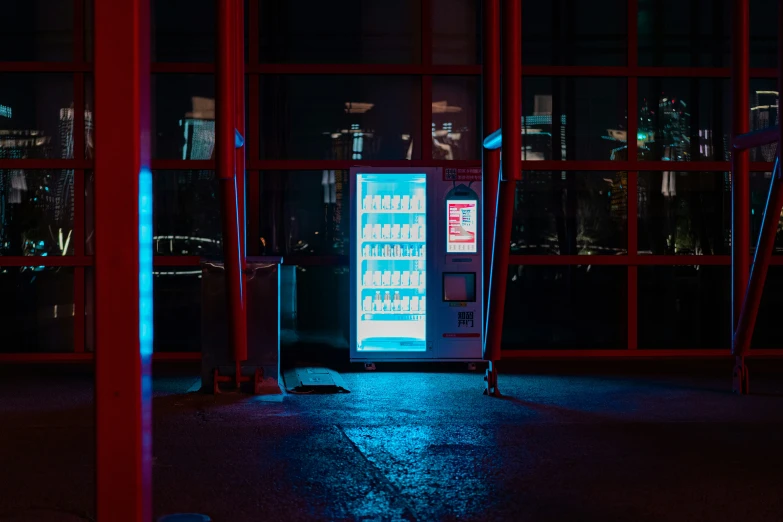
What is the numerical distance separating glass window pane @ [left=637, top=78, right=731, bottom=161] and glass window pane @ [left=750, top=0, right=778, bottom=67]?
606 millimetres

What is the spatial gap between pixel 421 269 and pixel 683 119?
4010 mm

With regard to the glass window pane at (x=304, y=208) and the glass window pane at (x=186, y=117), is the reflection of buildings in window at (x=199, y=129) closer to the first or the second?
the glass window pane at (x=186, y=117)

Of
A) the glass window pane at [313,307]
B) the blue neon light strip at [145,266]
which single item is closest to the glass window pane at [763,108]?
the glass window pane at [313,307]

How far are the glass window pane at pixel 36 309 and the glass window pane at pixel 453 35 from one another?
5.27 m

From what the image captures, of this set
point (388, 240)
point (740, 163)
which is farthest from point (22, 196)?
point (740, 163)

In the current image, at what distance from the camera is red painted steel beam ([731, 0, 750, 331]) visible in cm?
845

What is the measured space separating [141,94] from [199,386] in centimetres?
532

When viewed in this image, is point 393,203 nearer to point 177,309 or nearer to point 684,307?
point 177,309

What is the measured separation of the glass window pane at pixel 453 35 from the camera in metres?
10.7

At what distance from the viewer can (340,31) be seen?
10.7 m

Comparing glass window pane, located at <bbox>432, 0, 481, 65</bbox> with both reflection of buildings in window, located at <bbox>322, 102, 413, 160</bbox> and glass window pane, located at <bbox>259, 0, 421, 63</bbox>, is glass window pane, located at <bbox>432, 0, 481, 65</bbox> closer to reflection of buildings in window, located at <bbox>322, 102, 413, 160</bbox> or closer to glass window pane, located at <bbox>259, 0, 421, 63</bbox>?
glass window pane, located at <bbox>259, 0, 421, 63</bbox>

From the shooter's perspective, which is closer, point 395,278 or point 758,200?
point 395,278

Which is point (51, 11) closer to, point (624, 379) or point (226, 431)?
point (226, 431)

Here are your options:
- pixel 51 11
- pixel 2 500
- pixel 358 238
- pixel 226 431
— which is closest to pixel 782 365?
pixel 358 238
